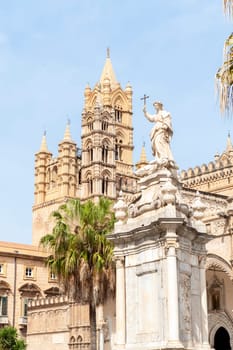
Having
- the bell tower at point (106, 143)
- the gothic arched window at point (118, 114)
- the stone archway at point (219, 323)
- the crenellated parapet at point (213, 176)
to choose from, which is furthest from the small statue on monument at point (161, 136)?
the gothic arched window at point (118, 114)

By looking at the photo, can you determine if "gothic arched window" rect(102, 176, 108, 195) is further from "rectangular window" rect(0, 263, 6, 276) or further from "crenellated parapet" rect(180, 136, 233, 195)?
"rectangular window" rect(0, 263, 6, 276)

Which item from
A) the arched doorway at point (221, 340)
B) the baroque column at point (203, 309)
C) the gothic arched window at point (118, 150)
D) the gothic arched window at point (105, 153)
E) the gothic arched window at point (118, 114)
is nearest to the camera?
the baroque column at point (203, 309)

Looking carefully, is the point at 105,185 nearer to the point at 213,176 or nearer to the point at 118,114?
the point at 118,114

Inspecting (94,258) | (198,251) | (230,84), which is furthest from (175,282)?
(94,258)

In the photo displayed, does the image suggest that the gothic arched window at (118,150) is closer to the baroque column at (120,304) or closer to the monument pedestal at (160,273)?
the monument pedestal at (160,273)

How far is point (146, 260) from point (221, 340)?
21334mm

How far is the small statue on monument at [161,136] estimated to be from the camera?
18.7 m

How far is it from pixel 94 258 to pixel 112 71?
81026 mm

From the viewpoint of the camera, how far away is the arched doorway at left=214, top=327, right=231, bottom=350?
36.8m

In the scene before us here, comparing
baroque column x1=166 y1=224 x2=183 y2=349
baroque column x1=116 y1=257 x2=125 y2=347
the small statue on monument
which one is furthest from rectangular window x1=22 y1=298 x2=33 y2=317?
baroque column x1=166 y1=224 x2=183 y2=349

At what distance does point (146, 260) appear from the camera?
1745 centimetres

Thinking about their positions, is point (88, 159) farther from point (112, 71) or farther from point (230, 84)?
point (230, 84)

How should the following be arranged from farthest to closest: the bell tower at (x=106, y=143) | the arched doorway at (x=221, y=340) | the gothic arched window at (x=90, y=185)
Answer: the gothic arched window at (x=90, y=185) → the bell tower at (x=106, y=143) → the arched doorway at (x=221, y=340)

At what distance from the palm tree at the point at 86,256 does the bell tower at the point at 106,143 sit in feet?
180
